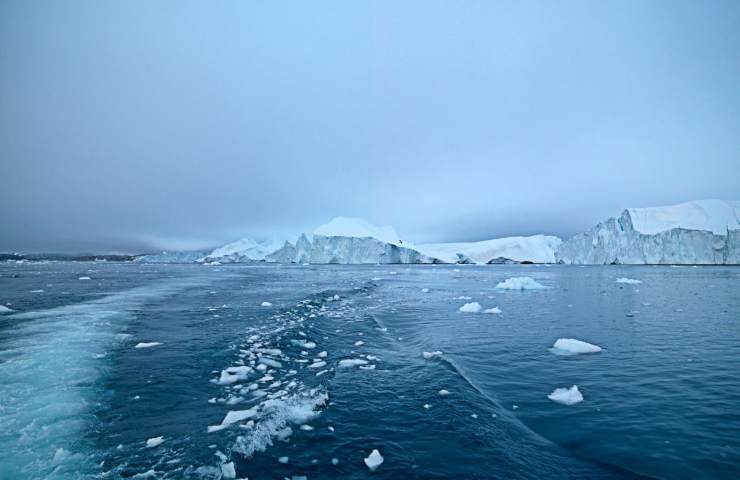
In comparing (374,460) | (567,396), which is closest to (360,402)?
(374,460)

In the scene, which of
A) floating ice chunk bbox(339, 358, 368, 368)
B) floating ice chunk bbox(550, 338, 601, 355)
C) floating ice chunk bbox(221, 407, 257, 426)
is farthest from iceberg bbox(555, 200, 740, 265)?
floating ice chunk bbox(221, 407, 257, 426)

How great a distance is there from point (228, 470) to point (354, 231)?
380ft

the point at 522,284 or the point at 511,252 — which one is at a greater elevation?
the point at 511,252

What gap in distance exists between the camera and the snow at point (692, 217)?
87.6 metres

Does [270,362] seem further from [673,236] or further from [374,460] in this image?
[673,236]

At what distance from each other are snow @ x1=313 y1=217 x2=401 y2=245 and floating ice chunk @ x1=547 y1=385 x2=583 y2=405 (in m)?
109

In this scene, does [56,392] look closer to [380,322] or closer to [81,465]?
[81,465]

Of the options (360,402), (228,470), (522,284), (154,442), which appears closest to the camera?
(228,470)

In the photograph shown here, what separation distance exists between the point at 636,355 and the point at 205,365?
1110 centimetres

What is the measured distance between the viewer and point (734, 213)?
91812 mm

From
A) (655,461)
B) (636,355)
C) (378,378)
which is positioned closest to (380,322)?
(378,378)

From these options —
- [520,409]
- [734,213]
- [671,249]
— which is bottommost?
[520,409]

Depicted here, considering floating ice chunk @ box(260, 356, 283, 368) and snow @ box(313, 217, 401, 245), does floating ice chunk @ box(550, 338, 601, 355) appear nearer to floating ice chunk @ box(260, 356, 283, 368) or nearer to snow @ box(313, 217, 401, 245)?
floating ice chunk @ box(260, 356, 283, 368)

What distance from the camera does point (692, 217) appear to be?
311 feet
